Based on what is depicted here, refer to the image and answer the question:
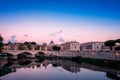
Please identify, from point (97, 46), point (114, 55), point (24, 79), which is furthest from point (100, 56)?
point (97, 46)

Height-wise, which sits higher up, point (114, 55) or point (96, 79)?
point (114, 55)

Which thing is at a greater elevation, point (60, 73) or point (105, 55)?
point (105, 55)

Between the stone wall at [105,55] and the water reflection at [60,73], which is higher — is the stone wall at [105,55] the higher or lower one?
the higher one

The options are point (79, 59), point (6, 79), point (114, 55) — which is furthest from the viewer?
point (79, 59)

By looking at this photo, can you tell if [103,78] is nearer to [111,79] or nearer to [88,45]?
[111,79]

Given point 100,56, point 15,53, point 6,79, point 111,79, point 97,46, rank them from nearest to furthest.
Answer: point 6,79 < point 111,79 < point 100,56 < point 15,53 < point 97,46

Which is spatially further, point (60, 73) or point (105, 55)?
point (105, 55)

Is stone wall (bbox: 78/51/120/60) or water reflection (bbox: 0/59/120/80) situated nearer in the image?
water reflection (bbox: 0/59/120/80)

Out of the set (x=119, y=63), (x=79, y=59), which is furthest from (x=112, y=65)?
(x=79, y=59)

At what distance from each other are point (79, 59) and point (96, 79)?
31280 millimetres

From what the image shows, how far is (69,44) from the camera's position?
104125 mm

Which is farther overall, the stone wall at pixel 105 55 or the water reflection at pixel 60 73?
the stone wall at pixel 105 55

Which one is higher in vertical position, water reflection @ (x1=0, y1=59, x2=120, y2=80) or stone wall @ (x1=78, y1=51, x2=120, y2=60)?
stone wall @ (x1=78, y1=51, x2=120, y2=60)

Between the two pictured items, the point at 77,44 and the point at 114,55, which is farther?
the point at 77,44
